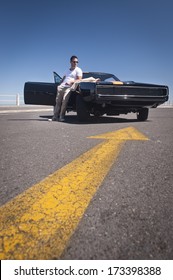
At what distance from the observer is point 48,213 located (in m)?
1.04

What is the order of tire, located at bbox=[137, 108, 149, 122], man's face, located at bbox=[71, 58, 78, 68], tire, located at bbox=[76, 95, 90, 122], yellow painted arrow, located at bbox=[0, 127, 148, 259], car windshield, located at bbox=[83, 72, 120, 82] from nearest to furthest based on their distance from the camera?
1. yellow painted arrow, located at bbox=[0, 127, 148, 259]
2. tire, located at bbox=[76, 95, 90, 122]
3. man's face, located at bbox=[71, 58, 78, 68]
4. tire, located at bbox=[137, 108, 149, 122]
5. car windshield, located at bbox=[83, 72, 120, 82]

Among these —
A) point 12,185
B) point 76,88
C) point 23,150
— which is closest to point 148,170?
point 12,185

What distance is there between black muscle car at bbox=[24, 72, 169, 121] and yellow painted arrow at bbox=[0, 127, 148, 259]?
11.2 ft

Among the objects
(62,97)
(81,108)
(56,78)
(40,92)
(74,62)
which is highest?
(74,62)

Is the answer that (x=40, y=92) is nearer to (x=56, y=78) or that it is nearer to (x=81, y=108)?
(x=56, y=78)

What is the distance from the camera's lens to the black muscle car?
4.93 meters

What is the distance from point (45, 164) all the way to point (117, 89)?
3579 millimetres

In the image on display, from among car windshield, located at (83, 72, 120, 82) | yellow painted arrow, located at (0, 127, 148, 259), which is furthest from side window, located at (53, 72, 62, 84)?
yellow painted arrow, located at (0, 127, 148, 259)

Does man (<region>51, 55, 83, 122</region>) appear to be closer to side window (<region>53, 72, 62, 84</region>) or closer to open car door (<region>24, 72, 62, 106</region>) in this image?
open car door (<region>24, 72, 62, 106</region>)

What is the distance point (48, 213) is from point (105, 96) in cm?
407

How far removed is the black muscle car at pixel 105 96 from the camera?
16.2 ft

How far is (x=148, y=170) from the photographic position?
5.50ft

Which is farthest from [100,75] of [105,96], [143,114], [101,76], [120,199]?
[120,199]
